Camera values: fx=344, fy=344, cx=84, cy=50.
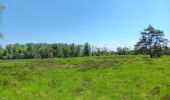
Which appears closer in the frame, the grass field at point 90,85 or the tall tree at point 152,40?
the grass field at point 90,85

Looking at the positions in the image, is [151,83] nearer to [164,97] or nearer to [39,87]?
[164,97]

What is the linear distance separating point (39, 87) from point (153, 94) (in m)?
10.1

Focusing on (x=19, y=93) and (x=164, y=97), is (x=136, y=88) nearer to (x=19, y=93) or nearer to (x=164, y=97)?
(x=164, y=97)

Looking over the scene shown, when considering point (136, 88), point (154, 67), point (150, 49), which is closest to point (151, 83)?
point (136, 88)

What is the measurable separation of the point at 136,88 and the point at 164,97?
13.6ft

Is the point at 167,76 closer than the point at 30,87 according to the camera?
No

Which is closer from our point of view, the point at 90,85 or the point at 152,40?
the point at 90,85

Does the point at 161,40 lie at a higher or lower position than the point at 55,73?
higher

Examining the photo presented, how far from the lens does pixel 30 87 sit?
1228 inches

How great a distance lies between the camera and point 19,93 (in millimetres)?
28469

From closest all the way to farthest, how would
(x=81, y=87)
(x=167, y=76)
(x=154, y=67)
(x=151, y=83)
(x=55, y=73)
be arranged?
(x=81, y=87) → (x=151, y=83) → (x=167, y=76) → (x=55, y=73) → (x=154, y=67)

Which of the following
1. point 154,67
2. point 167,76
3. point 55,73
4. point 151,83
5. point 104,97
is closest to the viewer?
point 104,97

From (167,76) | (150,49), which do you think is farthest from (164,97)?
(150,49)

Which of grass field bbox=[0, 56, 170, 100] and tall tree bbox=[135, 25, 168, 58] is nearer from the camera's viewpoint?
grass field bbox=[0, 56, 170, 100]
